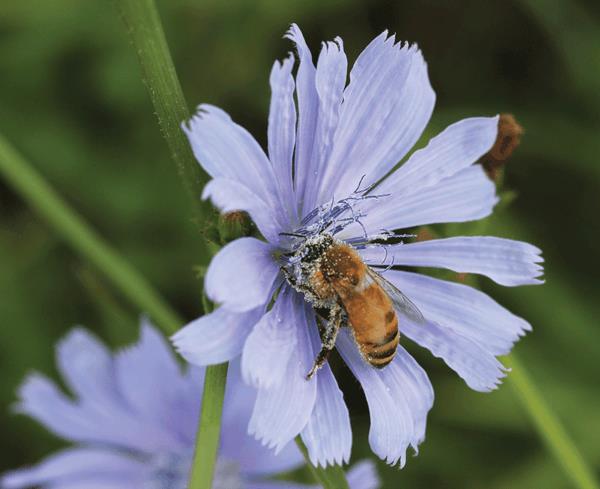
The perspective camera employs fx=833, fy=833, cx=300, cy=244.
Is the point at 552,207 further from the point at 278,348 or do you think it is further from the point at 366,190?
the point at 278,348

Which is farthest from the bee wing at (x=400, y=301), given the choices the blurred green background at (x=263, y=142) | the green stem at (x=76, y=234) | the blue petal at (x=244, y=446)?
the blurred green background at (x=263, y=142)

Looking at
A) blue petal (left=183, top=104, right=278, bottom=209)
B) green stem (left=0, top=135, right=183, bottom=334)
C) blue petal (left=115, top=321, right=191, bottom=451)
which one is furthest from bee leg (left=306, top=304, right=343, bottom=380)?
blue petal (left=115, top=321, right=191, bottom=451)

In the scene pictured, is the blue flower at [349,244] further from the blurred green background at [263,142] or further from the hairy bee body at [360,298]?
the blurred green background at [263,142]

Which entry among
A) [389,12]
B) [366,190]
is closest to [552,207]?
[389,12]

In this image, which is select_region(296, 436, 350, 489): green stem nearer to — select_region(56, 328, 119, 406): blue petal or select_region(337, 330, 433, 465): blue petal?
select_region(337, 330, 433, 465): blue petal

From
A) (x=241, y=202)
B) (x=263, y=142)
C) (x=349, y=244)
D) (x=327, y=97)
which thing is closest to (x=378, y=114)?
(x=327, y=97)

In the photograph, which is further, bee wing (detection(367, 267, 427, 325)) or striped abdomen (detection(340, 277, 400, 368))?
bee wing (detection(367, 267, 427, 325))
